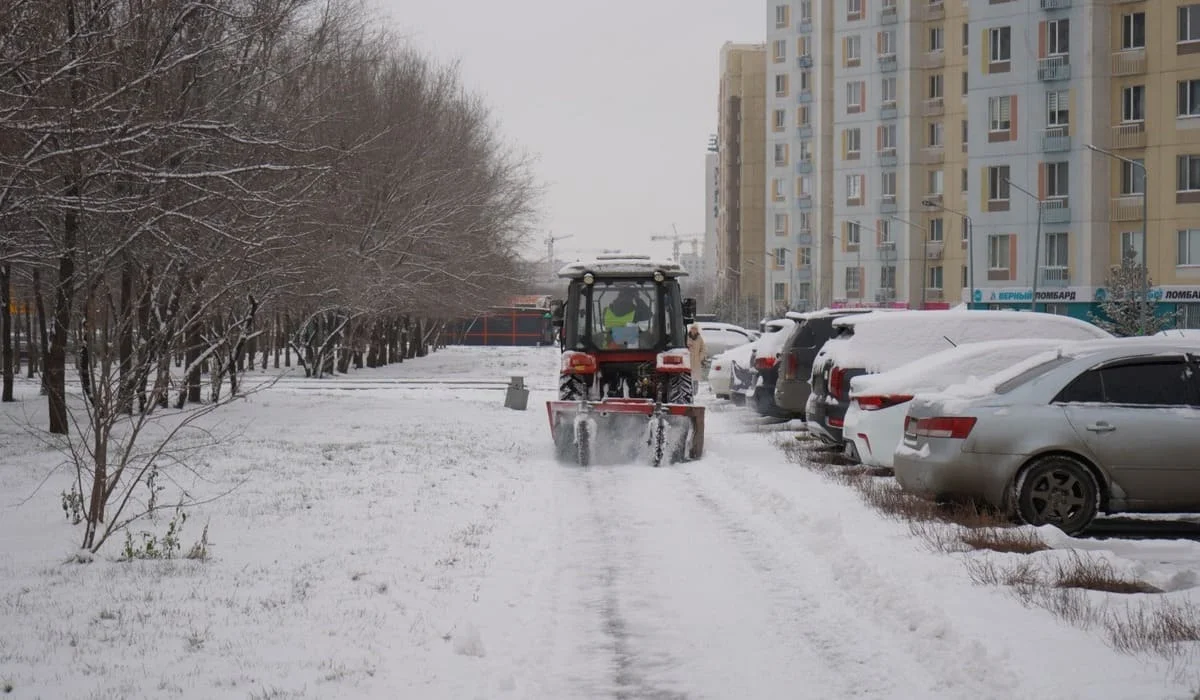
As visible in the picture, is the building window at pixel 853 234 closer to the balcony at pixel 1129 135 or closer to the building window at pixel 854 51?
the building window at pixel 854 51

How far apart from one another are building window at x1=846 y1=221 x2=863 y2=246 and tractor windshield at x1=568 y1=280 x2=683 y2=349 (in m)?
65.7

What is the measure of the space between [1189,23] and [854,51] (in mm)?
35443

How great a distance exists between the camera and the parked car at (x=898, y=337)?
57.2 feet

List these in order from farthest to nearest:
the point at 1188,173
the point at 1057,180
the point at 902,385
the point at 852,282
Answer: the point at 852,282, the point at 1057,180, the point at 1188,173, the point at 902,385

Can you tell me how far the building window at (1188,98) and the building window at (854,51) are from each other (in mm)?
34449

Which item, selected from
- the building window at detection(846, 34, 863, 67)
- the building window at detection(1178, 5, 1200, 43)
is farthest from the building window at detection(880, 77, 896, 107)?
the building window at detection(1178, 5, 1200, 43)

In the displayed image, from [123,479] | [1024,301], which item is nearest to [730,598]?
[123,479]

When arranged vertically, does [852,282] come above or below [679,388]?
above

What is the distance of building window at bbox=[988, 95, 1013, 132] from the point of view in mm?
56031

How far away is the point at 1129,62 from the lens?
52.5 m

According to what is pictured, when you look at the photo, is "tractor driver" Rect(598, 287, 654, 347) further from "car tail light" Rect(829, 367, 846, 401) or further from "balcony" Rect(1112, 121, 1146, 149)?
"balcony" Rect(1112, 121, 1146, 149)

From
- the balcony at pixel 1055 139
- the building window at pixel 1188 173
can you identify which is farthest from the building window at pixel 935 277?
the building window at pixel 1188 173

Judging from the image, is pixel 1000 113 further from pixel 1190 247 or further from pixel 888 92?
pixel 888 92

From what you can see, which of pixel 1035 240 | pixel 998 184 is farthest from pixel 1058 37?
pixel 1035 240
